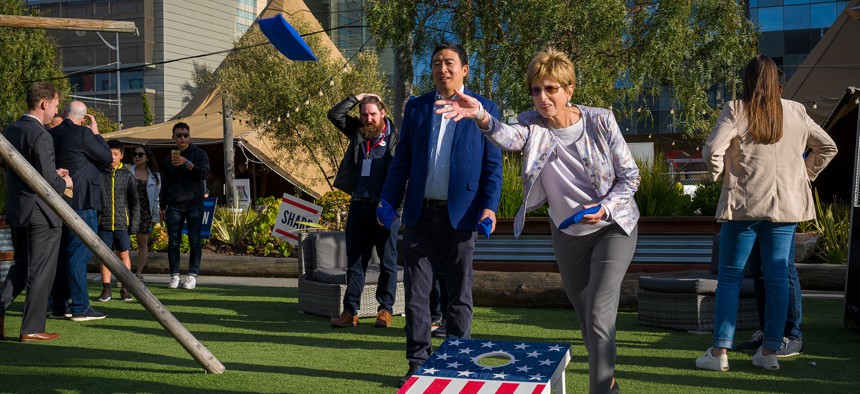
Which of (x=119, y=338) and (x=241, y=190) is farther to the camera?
(x=241, y=190)

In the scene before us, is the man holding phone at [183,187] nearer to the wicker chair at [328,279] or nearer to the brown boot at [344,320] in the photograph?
the wicker chair at [328,279]

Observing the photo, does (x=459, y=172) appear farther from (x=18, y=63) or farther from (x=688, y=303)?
(x=18, y=63)

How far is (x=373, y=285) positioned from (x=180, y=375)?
2.81 m

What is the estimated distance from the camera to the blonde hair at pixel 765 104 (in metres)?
5.37

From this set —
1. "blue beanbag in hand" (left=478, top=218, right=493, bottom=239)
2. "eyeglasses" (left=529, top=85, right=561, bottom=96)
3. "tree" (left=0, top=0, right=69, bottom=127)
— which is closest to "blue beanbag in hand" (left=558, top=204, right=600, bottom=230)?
"eyeglasses" (left=529, top=85, right=561, bottom=96)

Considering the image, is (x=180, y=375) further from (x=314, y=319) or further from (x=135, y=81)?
(x=135, y=81)

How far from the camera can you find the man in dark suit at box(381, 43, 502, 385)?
5.16 metres

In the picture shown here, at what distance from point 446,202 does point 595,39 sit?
9294mm

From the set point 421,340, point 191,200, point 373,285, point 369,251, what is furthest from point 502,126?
point 191,200

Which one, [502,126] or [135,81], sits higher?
[135,81]

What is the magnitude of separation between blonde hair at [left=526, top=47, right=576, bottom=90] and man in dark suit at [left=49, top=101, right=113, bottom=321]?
481cm

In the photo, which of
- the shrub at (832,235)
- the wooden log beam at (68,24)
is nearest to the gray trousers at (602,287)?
the wooden log beam at (68,24)

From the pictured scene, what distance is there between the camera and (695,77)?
48.1 feet

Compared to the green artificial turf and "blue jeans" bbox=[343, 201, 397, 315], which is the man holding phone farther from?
"blue jeans" bbox=[343, 201, 397, 315]
